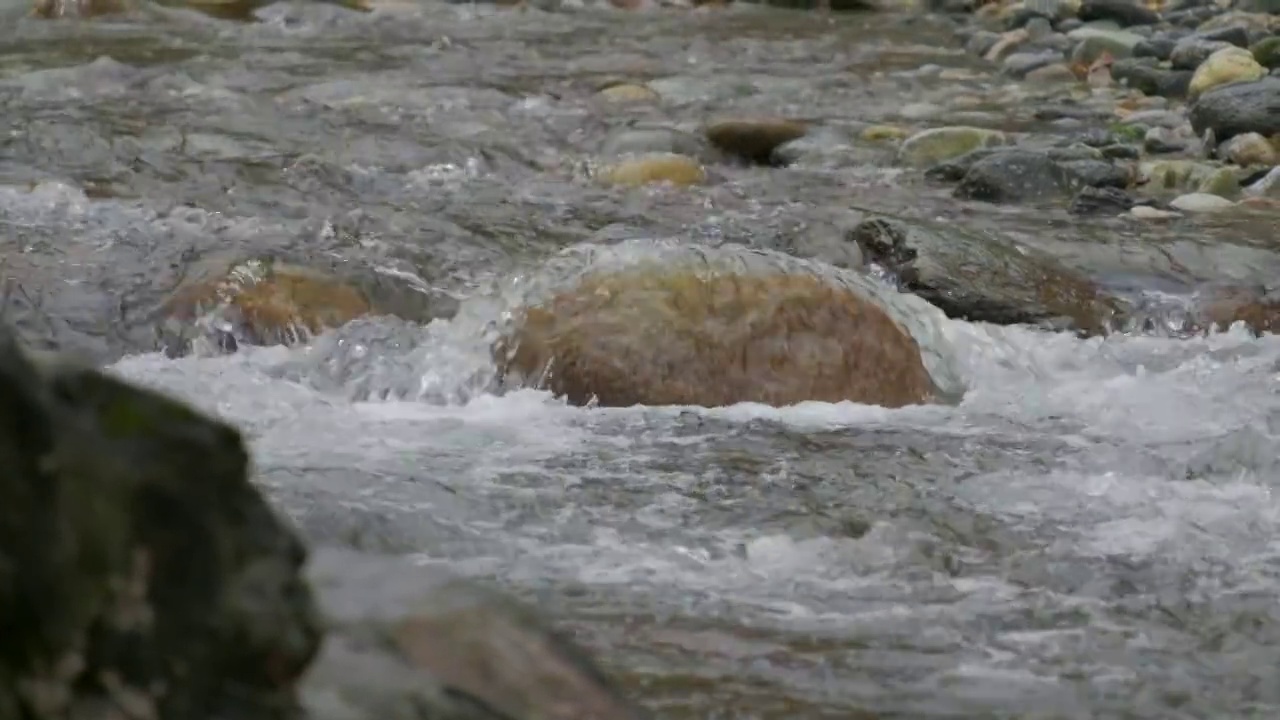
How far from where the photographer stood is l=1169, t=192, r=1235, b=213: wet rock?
310 inches

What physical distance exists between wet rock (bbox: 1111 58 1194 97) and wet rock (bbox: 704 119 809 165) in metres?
3.48

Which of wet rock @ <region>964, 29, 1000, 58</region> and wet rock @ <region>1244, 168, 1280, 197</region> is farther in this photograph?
wet rock @ <region>964, 29, 1000, 58</region>

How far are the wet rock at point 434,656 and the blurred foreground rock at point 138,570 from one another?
0.16 ft

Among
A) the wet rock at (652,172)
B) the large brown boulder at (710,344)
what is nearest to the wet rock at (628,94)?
the wet rock at (652,172)

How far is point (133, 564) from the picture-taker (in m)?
1.56

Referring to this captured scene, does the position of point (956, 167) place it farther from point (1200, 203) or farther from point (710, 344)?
point (710, 344)

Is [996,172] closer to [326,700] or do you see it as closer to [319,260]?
[319,260]

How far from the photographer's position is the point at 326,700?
1912 mm

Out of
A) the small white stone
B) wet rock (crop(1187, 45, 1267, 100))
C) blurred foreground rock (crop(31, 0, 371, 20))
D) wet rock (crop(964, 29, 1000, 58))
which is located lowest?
blurred foreground rock (crop(31, 0, 371, 20))

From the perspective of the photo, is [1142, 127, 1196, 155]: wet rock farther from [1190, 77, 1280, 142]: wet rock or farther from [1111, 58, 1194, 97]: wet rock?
[1111, 58, 1194, 97]: wet rock

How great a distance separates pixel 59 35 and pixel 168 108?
14.4 feet

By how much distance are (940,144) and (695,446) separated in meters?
4.76

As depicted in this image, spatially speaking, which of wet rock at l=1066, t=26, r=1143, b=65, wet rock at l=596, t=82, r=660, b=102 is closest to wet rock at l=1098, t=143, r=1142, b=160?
wet rock at l=596, t=82, r=660, b=102

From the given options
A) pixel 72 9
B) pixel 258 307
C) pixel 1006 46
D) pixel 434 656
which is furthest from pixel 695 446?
pixel 72 9
